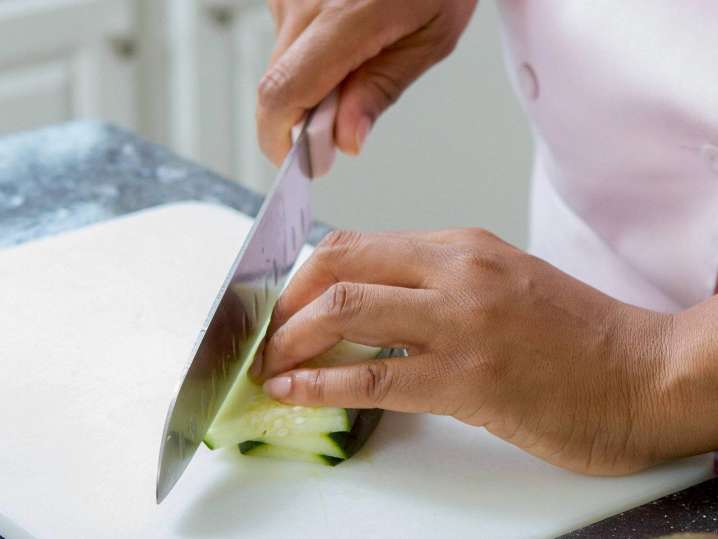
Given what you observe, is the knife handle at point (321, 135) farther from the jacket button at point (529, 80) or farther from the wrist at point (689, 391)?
the wrist at point (689, 391)

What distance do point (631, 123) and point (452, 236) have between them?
0.29m

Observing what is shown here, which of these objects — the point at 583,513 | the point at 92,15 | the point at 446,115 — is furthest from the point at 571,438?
the point at 446,115

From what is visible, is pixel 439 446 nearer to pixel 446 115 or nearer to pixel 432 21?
pixel 432 21

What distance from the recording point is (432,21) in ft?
4.40

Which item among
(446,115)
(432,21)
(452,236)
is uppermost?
(432,21)

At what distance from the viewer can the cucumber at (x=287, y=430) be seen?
3.07 ft

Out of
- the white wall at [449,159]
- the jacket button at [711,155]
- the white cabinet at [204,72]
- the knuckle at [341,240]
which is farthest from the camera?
the white wall at [449,159]

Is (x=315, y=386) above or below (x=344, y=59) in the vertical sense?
below

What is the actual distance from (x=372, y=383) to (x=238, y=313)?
5.5 inches

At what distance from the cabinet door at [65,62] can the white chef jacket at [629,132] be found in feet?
4.79

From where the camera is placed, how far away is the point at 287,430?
939 millimetres

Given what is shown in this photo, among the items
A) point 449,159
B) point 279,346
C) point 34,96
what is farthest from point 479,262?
point 449,159

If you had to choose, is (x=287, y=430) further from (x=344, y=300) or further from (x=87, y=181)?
(x=87, y=181)

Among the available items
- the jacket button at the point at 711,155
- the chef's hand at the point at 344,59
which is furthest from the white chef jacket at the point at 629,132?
the chef's hand at the point at 344,59
